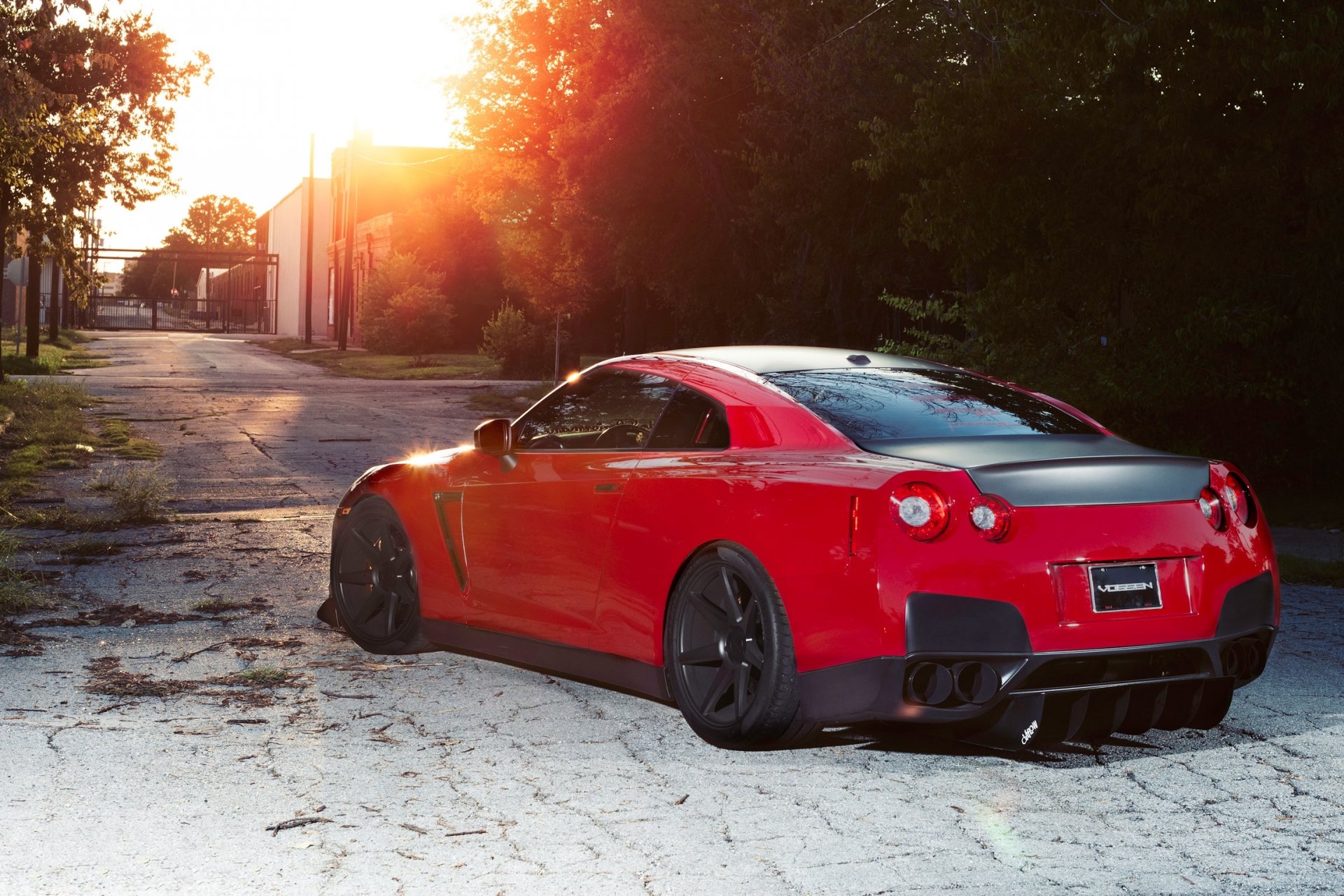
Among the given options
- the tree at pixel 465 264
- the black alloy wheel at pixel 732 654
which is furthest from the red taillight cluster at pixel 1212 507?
the tree at pixel 465 264

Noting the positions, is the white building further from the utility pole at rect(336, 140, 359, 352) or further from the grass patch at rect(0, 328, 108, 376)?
the grass patch at rect(0, 328, 108, 376)

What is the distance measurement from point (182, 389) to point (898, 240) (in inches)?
624

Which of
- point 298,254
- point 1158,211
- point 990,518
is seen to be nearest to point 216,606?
point 990,518

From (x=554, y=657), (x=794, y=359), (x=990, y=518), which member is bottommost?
(x=554, y=657)

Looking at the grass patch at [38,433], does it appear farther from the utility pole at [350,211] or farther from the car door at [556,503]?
the utility pole at [350,211]

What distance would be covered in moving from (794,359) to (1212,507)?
5.82 ft

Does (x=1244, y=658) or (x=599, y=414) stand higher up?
(x=599, y=414)

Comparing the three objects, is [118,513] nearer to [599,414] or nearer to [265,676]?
[265,676]

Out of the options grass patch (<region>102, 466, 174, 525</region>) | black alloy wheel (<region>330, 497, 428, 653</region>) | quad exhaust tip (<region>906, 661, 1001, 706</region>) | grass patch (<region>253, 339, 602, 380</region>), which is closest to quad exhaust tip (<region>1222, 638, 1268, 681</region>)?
quad exhaust tip (<region>906, 661, 1001, 706</region>)

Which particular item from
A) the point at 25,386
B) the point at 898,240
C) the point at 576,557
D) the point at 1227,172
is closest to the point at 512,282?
the point at 25,386

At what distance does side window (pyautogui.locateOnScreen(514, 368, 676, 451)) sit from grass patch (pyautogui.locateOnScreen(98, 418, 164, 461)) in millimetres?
12023

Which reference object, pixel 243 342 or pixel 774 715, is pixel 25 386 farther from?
pixel 243 342

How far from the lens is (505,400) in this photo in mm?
31375

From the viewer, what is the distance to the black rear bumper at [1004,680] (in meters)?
4.75
